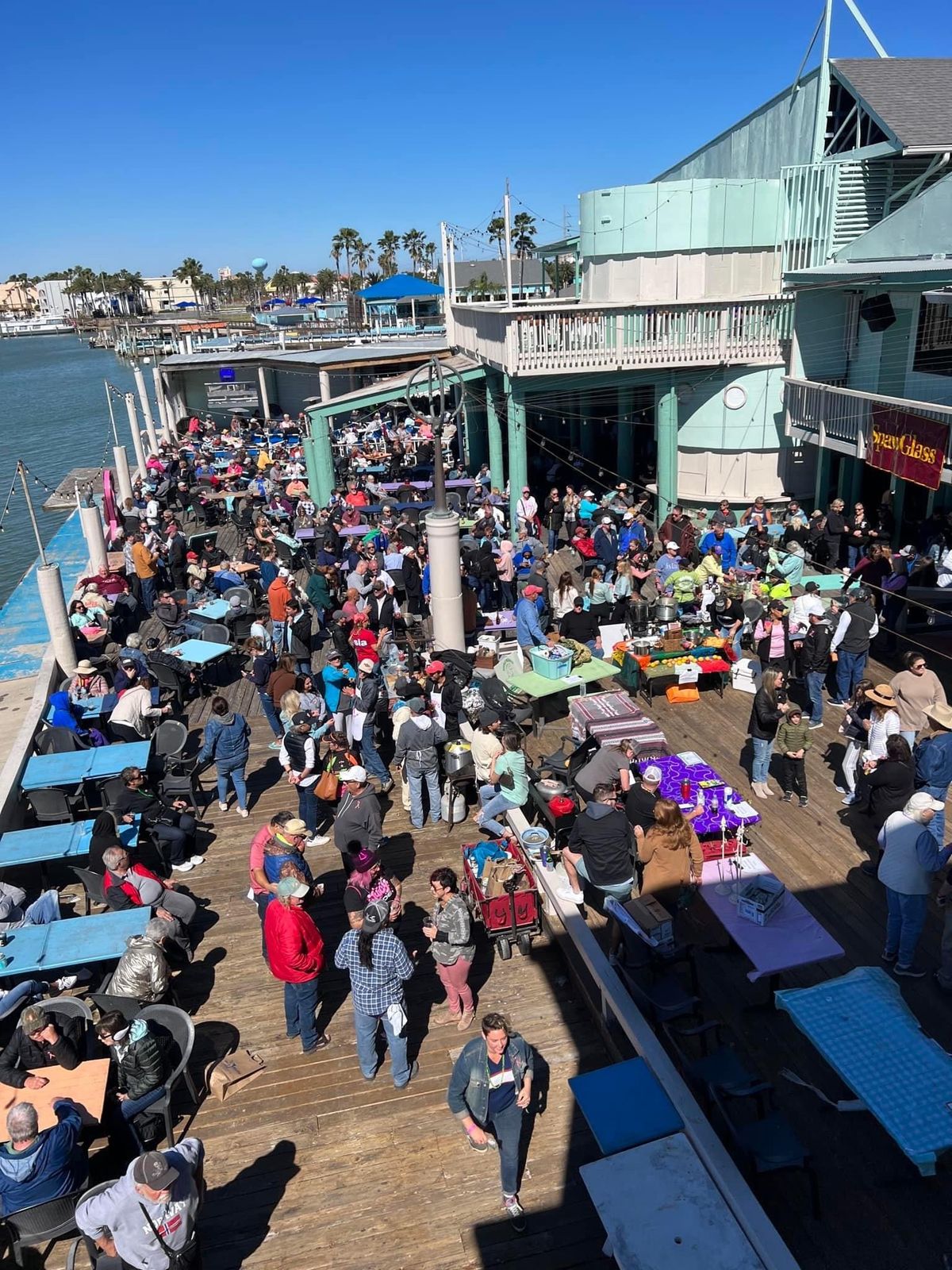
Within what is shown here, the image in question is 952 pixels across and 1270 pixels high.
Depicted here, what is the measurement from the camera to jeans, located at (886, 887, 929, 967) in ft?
21.2

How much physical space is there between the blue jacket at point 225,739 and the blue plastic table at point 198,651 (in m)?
3.15

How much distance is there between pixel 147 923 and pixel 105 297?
681 feet

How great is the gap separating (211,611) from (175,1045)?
885 cm

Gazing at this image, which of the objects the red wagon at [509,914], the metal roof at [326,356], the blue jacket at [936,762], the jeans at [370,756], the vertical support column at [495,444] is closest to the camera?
the red wagon at [509,914]

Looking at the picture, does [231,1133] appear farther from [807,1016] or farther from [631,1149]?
[807,1016]

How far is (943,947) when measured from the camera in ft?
21.1

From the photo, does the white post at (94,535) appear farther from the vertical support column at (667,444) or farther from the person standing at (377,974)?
the person standing at (377,974)

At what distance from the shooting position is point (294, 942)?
19.4 feet

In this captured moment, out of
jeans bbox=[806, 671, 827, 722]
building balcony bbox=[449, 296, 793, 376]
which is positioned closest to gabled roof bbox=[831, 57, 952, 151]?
building balcony bbox=[449, 296, 793, 376]

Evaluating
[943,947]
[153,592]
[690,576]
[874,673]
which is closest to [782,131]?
[690,576]

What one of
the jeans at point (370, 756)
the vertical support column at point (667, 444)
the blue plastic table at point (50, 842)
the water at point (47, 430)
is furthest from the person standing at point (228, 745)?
the water at point (47, 430)

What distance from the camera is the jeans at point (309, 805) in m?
8.98

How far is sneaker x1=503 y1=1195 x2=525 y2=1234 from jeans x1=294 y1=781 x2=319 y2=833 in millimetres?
4435

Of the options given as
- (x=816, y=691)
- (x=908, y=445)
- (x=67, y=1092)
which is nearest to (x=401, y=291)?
(x=908, y=445)
